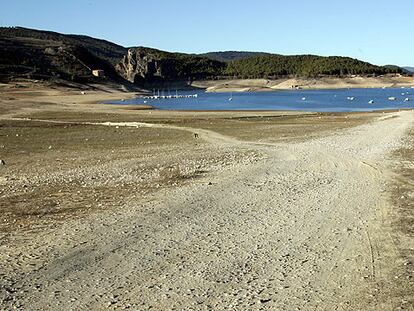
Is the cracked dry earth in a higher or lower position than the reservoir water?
higher

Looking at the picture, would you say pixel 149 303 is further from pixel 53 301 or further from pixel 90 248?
pixel 90 248

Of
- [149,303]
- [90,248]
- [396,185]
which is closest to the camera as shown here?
[149,303]

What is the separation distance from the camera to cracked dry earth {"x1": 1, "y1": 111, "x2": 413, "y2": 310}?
8.36 m

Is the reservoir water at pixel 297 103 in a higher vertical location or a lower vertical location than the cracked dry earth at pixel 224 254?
lower

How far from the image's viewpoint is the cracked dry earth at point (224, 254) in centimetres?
836

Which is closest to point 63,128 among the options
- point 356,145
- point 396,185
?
point 356,145

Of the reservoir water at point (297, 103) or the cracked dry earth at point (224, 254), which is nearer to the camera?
the cracked dry earth at point (224, 254)

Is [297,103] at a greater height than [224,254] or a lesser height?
lesser

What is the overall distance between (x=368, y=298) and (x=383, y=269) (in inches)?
56.1

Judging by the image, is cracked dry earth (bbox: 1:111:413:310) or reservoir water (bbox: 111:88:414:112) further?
reservoir water (bbox: 111:88:414:112)

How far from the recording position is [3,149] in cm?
3025

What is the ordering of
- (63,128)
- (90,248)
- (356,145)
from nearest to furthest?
(90,248) → (356,145) → (63,128)

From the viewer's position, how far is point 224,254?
34.5ft

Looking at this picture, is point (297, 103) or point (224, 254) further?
point (297, 103)
